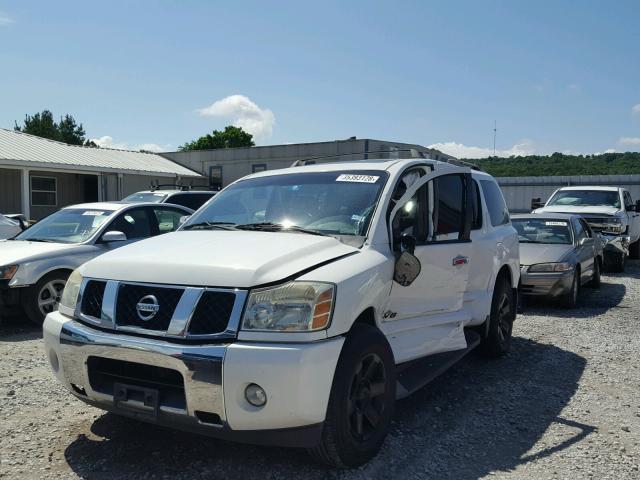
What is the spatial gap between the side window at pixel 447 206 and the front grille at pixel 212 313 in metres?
1.91

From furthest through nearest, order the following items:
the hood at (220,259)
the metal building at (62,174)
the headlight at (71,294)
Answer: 1. the metal building at (62,174)
2. the headlight at (71,294)
3. the hood at (220,259)

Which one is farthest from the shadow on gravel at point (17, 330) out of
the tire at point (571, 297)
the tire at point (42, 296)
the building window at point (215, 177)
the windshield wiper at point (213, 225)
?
the building window at point (215, 177)

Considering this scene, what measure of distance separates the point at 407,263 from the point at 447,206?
43.0 inches

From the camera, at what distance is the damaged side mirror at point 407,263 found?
3662mm

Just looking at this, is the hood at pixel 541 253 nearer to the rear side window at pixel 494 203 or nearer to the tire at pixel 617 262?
the rear side window at pixel 494 203

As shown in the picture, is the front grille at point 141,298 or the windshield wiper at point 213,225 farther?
the windshield wiper at point 213,225

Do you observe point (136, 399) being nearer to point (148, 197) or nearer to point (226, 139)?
point (148, 197)

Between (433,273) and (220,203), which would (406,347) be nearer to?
(433,273)

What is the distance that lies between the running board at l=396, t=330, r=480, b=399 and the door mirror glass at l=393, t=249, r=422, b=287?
70 cm

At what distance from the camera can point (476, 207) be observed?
5484 millimetres

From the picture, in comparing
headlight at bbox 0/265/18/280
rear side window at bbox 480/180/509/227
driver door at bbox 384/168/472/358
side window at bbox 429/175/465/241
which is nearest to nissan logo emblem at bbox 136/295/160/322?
driver door at bbox 384/168/472/358

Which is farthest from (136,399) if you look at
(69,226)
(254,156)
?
(254,156)

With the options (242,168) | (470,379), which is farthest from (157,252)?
(242,168)

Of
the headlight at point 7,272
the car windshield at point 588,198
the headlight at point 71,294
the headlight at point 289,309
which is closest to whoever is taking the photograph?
the headlight at point 289,309
